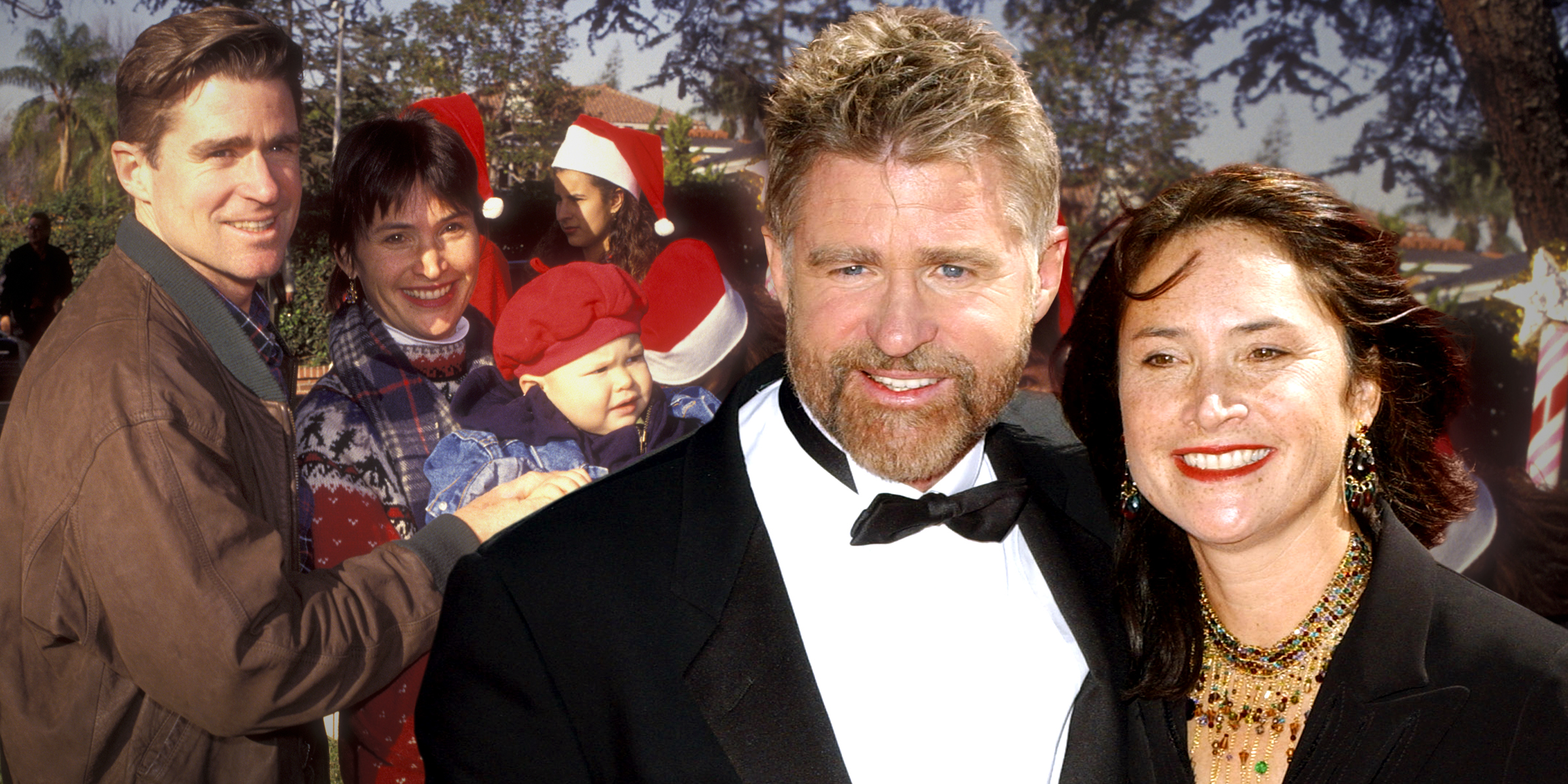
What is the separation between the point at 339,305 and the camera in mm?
2576

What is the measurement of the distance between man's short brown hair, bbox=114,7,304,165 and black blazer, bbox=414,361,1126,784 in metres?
1.24

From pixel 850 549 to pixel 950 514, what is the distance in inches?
10.1

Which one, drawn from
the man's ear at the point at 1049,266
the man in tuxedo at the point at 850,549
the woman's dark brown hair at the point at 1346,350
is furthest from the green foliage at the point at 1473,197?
the man in tuxedo at the point at 850,549

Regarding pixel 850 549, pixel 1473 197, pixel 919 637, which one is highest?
pixel 1473 197

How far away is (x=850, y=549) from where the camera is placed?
6.88 ft

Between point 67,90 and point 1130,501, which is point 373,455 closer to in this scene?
point 67,90

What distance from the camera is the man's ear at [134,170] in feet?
7.44

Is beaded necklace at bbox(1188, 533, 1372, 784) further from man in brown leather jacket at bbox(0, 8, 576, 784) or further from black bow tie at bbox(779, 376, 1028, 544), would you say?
man in brown leather jacket at bbox(0, 8, 576, 784)

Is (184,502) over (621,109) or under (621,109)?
under

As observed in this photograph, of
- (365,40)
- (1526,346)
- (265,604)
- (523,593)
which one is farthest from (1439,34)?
(265,604)

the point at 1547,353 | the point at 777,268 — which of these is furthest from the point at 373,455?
the point at 1547,353

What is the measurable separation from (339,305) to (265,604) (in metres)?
0.79

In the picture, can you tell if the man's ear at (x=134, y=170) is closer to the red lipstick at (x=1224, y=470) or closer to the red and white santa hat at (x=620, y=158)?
the red and white santa hat at (x=620, y=158)

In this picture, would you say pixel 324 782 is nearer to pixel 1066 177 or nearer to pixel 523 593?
pixel 523 593
